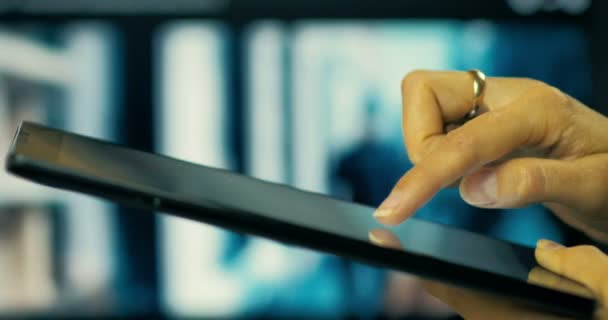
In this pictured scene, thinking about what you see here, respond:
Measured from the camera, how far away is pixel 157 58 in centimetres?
195

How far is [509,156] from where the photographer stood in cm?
64

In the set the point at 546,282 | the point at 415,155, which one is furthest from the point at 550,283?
the point at 415,155

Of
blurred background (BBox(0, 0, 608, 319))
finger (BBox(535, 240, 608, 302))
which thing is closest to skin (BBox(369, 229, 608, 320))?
finger (BBox(535, 240, 608, 302))

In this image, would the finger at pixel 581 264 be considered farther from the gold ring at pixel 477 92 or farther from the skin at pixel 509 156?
the gold ring at pixel 477 92

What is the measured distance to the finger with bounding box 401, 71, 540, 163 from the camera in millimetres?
613

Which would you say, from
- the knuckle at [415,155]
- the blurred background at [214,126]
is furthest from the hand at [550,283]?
the blurred background at [214,126]

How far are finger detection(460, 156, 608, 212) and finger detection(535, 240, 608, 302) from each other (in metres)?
0.07

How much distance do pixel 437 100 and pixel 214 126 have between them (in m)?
1.35

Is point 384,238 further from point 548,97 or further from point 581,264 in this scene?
point 548,97

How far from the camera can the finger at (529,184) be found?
0.54 meters

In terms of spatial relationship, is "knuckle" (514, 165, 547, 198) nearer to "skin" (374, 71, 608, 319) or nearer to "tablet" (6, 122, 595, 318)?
"skin" (374, 71, 608, 319)

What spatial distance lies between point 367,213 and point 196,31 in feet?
5.05

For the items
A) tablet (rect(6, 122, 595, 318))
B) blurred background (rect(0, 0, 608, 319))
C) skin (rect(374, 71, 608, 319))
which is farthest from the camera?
blurred background (rect(0, 0, 608, 319))

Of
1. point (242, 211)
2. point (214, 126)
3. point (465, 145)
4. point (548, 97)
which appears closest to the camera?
point (242, 211)
